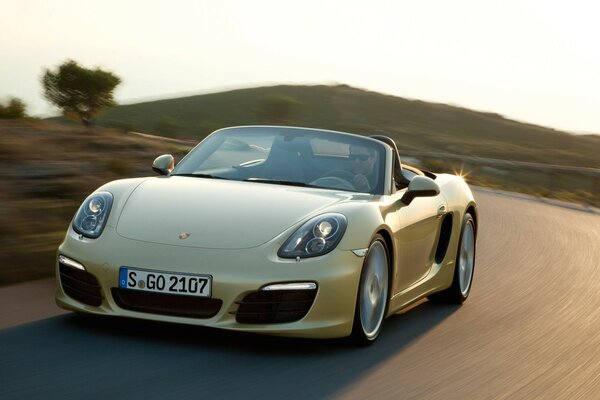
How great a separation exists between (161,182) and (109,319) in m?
0.91

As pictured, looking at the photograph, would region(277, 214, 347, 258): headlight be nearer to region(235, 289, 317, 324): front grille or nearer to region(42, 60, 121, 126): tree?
region(235, 289, 317, 324): front grille

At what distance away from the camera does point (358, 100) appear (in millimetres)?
111438

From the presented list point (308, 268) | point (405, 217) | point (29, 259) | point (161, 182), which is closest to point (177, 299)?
point (308, 268)

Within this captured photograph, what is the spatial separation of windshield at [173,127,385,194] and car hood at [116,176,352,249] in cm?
33

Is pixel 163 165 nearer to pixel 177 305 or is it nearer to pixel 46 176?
pixel 177 305

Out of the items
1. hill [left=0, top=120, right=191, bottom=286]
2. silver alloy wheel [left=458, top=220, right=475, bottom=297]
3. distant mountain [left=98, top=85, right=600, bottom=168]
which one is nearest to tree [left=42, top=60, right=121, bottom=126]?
distant mountain [left=98, top=85, right=600, bottom=168]

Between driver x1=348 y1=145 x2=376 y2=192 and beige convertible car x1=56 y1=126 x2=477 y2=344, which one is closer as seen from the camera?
beige convertible car x1=56 y1=126 x2=477 y2=344

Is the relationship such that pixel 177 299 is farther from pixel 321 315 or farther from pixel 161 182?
pixel 161 182

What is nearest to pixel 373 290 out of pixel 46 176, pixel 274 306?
pixel 274 306

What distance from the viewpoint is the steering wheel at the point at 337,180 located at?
714cm

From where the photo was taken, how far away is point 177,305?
18.9ft

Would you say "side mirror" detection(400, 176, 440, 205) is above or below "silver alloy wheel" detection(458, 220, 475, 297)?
above

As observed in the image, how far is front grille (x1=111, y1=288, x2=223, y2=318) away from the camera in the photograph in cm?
577

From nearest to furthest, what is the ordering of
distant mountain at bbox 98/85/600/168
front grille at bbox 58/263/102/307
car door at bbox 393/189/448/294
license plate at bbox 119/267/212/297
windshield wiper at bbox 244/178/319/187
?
license plate at bbox 119/267/212/297, front grille at bbox 58/263/102/307, car door at bbox 393/189/448/294, windshield wiper at bbox 244/178/319/187, distant mountain at bbox 98/85/600/168
